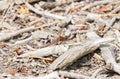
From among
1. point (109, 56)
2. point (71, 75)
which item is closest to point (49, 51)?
point (71, 75)

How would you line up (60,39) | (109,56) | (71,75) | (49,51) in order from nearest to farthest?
(71,75), (109,56), (49,51), (60,39)

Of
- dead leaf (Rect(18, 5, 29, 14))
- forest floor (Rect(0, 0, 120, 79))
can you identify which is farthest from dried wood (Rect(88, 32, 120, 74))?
dead leaf (Rect(18, 5, 29, 14))

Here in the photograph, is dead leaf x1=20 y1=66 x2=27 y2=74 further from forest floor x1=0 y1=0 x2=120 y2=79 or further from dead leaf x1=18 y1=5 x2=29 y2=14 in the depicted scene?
dead leaf x1=18 y1=5 x2=29 y2=14

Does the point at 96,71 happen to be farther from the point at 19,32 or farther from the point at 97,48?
the point at 19,32

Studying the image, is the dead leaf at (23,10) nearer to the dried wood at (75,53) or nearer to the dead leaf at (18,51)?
the dead leaf at (18,51)

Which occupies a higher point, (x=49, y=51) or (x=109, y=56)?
(x=49, y=51)

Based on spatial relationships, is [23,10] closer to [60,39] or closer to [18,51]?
[60,39]

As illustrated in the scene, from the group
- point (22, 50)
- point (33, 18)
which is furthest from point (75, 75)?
point (33, 18)

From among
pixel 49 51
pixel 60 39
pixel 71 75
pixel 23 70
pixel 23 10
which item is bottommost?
pixel 71 75
